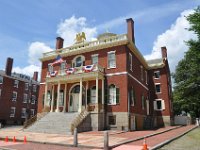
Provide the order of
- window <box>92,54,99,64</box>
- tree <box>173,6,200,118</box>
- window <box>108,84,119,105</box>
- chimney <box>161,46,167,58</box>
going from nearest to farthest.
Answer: tree <box>173,6,200,118</box> < window <box>108,84,119,105</box> < window <box>92,54,99,64</box> < chimney <box>161,46,167,58</box>

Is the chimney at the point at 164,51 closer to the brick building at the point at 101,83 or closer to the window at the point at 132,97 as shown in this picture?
the brick building at the point at 101,83

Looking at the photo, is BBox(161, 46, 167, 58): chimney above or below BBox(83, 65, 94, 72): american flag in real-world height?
above

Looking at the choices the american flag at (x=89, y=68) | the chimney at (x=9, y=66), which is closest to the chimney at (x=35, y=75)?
the chimney at (x=9, y=66)

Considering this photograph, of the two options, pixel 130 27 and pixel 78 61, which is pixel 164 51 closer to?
Result: pixel 130 27

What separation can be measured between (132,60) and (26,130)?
48.5 ft

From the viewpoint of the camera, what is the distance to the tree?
17625mm

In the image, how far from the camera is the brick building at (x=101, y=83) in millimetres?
22500

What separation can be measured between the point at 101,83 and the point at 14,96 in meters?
29.8

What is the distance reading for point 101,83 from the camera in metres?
24.1

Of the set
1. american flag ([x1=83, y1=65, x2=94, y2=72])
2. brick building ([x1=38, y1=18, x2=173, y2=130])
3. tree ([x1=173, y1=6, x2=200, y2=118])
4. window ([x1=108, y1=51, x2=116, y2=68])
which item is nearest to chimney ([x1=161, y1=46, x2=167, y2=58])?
tree ([x1=173, y1=6, x2=200, y2=118])

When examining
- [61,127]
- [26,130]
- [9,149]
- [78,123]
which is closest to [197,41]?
[78,123]

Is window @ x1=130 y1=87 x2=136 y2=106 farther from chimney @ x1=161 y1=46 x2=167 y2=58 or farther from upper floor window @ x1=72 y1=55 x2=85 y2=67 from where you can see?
chimney @ x1=161 y1=46 x2=167 y2=58

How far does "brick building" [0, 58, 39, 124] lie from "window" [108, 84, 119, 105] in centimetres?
2365

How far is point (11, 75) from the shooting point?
46.0m
